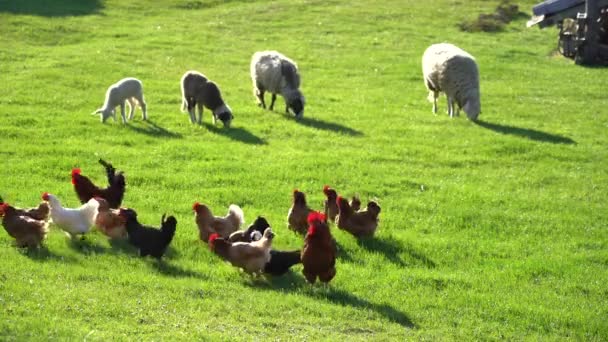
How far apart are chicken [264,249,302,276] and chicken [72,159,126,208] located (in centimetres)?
332

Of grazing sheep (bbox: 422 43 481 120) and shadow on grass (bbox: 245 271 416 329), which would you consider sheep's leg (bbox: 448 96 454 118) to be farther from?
shadow on grass (bbox: 245 271 416 329)

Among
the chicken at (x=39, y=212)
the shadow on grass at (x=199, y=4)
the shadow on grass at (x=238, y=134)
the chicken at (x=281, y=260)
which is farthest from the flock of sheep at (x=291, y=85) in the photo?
the shadow on grass at (x=199, y=4)

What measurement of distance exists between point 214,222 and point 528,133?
1248 cm

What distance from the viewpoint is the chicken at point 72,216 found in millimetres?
13008

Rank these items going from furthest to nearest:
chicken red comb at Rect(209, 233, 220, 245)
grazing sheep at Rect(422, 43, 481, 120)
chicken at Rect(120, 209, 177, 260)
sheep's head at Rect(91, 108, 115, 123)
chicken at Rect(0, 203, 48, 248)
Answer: grazing sheep at Rect(422, 43, 481, 120) < sheep's head at Rect(91, 108, 115, 123) < chicken at Rect(120, 209, 177, 260) < chicken at Rect(0, 203, 48, 248) < chicken red comb at Rect(209, 233, 220, 245)

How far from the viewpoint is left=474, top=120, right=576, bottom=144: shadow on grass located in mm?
23202

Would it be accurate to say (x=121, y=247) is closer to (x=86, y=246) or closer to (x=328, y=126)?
(x=86, y=246)

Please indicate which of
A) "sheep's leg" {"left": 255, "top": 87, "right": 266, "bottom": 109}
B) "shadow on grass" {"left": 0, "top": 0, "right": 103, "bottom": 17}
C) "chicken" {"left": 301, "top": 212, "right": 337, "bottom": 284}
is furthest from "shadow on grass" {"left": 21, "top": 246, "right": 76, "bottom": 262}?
"shadow on grass" {"left": 0, "top": 0, "right": 103, "bottom": 17}

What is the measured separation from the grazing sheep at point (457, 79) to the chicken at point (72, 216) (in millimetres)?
14209

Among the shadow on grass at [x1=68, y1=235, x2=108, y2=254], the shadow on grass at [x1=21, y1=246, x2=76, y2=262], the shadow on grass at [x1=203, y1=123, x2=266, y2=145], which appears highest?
the shadow on grass at [x1=21, y1=246, x2=76, y2=262]

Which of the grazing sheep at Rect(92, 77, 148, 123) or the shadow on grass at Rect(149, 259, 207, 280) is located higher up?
the grazing sheep at Rect(92, 77, 148, 123)

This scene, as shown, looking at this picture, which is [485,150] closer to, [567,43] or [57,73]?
[57,73]

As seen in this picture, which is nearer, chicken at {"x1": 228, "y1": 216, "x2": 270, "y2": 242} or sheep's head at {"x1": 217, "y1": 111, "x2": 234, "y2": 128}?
chicken at {"x1": 228, "y1": 216, "x2": 270, "y2": 242}

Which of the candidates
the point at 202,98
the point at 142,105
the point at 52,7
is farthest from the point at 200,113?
the point at 52,7
